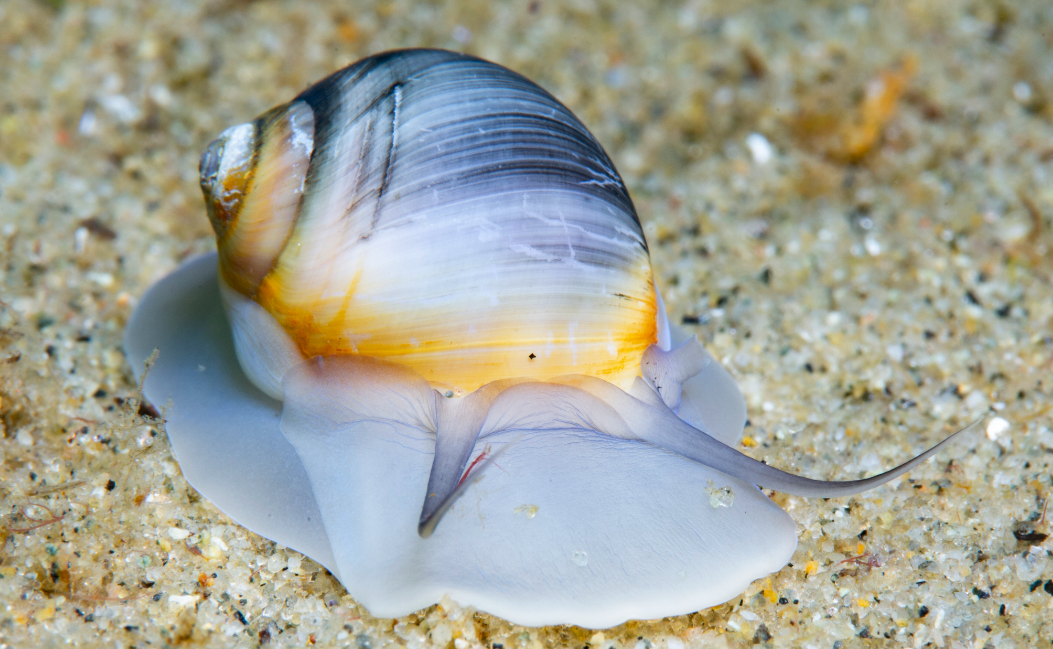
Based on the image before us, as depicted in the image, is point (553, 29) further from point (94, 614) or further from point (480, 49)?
point (94, 614)

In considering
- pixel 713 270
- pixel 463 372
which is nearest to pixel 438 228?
pixel 463 372

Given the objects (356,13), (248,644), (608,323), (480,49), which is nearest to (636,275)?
(608,323)

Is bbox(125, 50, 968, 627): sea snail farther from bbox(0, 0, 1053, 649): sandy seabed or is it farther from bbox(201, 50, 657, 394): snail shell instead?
bbox(0, 0, 1053, 649): sandy seabed

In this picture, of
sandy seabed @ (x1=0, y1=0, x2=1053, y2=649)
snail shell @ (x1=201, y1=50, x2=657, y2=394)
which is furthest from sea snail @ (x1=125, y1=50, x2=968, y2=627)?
sandy seabed @ (x1=0, y1=0, x2=1053, y2=649)

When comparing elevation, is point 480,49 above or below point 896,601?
above

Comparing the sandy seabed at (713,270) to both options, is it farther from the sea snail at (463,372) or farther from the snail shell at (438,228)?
the snail shell at (438,228)

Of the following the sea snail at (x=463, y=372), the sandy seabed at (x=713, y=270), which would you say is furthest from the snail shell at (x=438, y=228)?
the sandy seabed at (x=713, y=270)
